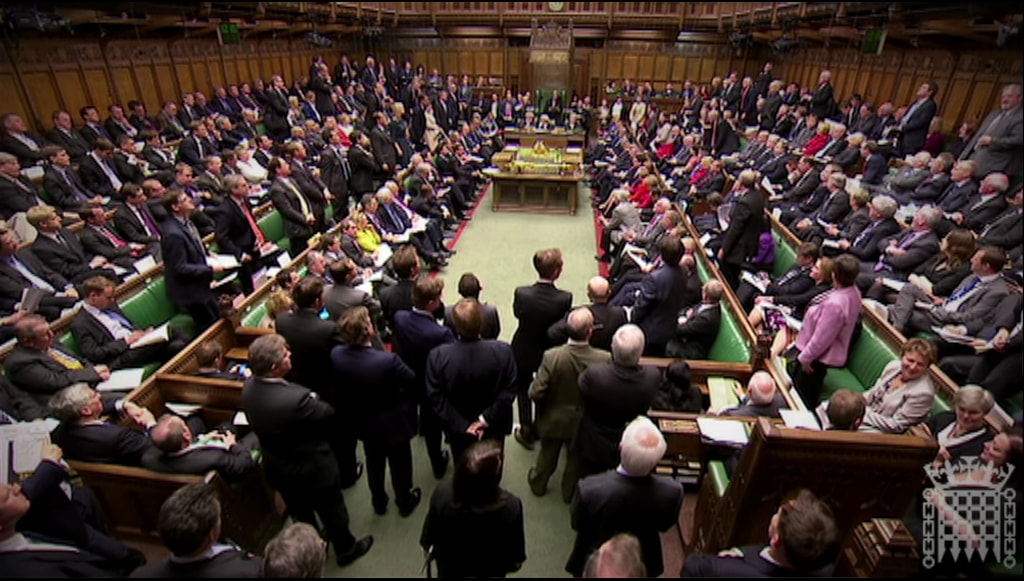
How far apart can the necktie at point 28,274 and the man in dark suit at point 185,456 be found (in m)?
2.55

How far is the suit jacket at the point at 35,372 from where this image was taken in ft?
9.38

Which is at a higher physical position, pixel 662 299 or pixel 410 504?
pixel 662 299

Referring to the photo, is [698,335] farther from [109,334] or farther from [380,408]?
[109,334]

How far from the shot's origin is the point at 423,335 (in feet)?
9.69

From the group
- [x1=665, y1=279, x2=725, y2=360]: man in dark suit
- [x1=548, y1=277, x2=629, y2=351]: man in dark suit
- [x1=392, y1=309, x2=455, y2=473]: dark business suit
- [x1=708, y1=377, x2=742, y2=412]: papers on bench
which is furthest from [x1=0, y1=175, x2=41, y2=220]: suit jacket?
[x1=708, y1=377, x2=742, y2=412]: papers on bench

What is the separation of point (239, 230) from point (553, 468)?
3.63 m

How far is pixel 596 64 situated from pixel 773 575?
704 inches

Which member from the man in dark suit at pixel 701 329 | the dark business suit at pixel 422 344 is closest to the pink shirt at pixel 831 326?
the man in dark suit at pixel 701 329

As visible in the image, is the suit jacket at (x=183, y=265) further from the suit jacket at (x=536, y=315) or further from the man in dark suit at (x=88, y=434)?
the suit jacket at (x=536, y=315)

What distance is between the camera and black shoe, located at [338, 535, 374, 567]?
9.16ft

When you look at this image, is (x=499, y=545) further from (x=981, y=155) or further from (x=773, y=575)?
(x=981, y=155)

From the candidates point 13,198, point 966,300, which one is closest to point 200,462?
point 13,198

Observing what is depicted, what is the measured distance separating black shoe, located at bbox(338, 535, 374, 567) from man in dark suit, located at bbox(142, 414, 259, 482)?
74 cm

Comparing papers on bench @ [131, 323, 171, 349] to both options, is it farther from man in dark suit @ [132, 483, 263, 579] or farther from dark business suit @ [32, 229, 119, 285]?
man in dark suit @ [132, 483, 263, 579]
